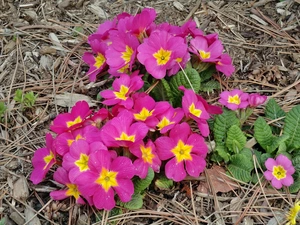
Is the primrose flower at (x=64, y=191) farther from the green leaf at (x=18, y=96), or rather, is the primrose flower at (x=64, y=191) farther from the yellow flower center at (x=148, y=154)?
the green leaf at (x=18, y=96)

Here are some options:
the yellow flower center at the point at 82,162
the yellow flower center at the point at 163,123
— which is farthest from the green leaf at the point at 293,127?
the yellow flower center at the point at 82,162

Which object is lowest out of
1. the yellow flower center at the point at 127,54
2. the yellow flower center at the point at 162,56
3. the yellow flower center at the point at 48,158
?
the yellow flower center at the point at 48,158

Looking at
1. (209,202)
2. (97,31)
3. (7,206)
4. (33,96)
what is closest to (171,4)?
(97,31)

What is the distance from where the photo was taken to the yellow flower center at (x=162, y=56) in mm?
2203

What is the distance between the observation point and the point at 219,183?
2.04 meters

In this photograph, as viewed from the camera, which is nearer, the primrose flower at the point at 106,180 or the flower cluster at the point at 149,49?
the primrose flower at the point at 106,180

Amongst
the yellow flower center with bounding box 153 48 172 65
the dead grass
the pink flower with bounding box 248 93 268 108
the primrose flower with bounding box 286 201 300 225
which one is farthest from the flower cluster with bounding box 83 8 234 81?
the primrose flower with bounding box 286 201 300 225

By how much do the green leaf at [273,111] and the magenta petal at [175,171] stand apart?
544mm

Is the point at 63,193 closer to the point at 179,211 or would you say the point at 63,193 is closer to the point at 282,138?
the point at 179,211

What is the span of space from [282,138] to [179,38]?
639 millimetres

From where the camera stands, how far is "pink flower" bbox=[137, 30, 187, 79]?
218 centimetres

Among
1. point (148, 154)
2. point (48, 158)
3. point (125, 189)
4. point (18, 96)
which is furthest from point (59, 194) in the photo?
point (18, 96)

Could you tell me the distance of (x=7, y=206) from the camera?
201cm

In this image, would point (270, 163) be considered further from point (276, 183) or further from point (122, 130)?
point (122, 130)
